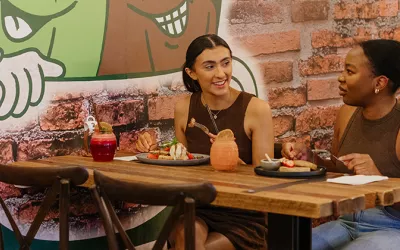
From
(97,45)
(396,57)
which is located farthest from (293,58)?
(97,45)

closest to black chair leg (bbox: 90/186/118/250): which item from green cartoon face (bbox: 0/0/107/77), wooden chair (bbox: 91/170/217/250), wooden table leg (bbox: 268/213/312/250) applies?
wooden chair (bbox: 91/170/217/250)

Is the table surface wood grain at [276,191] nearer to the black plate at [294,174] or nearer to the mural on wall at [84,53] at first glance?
the black plate at [294,174]

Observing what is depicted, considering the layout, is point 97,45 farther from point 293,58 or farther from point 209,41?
point 293,58

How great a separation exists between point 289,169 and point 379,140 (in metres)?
0.62

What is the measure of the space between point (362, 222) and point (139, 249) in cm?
95

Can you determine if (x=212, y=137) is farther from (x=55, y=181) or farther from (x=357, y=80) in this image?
(x=55, y=181)

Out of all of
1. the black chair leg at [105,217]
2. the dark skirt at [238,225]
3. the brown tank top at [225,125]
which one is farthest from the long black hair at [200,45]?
the black chair leg at [105,217]

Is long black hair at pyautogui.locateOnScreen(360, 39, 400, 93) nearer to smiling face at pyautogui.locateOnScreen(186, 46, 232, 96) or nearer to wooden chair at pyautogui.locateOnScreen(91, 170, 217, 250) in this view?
smiling face at pyautogui.locateOnScreen(186, 46, 232, 96)

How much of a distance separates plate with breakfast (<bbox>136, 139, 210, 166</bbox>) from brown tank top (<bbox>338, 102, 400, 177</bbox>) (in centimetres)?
62

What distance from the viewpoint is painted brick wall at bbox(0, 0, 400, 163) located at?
305 centimetres

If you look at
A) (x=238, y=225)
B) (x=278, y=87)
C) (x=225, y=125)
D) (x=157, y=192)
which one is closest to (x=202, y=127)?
(x=225, y=125)

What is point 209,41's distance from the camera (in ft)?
10.3

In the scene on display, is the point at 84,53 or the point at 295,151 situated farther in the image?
the point at 84,53

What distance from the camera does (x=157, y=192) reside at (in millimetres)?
1998
